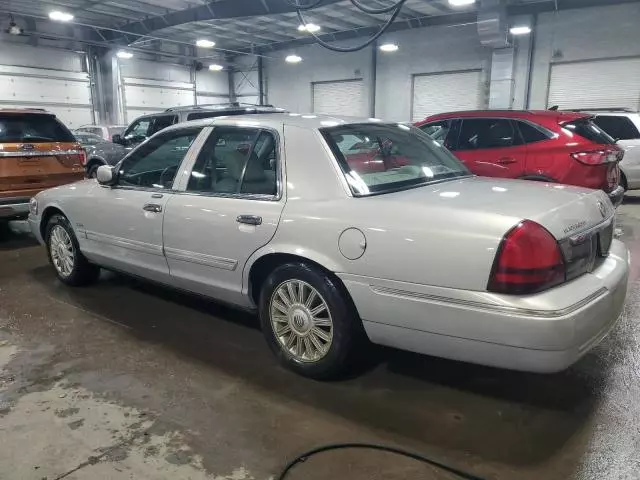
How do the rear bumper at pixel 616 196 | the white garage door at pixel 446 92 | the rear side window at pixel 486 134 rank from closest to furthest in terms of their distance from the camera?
1. the rear bumper at pixel 616 196
2. the rear side window at pixel 486 134
3. the white garage door at pixel 446 92

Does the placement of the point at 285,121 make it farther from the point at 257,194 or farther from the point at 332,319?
the point at 332,319

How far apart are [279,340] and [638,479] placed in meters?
1.84

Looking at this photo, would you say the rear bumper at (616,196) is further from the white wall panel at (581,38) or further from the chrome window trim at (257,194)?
the white wall panel at (581,38)

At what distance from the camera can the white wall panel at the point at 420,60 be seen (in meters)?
15.6

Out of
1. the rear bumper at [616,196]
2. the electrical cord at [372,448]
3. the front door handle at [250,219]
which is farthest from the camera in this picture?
the rear bumper at [616,196]

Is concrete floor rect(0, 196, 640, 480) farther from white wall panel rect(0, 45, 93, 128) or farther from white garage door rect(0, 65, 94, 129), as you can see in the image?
white garage door rect(0, 65, 94, 129)

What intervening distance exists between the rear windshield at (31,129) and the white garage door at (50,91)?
426 inches

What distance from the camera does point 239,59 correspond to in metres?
22.3

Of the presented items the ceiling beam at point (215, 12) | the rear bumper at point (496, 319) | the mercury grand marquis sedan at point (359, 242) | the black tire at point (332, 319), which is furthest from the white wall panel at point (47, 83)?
the rear bumper at point (496, 319)

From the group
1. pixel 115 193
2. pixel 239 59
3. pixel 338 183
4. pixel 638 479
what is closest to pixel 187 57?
pixel 239 59

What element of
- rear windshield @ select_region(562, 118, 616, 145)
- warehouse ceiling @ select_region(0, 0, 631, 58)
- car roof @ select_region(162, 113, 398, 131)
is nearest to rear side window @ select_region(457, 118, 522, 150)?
rear windshield @ select_region(562, 118, 616, 145)

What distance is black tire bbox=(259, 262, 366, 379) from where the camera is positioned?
2645mm

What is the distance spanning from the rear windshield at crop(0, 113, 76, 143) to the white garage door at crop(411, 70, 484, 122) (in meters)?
12.2

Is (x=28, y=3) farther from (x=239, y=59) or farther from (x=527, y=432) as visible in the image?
(x=527, y=432)
